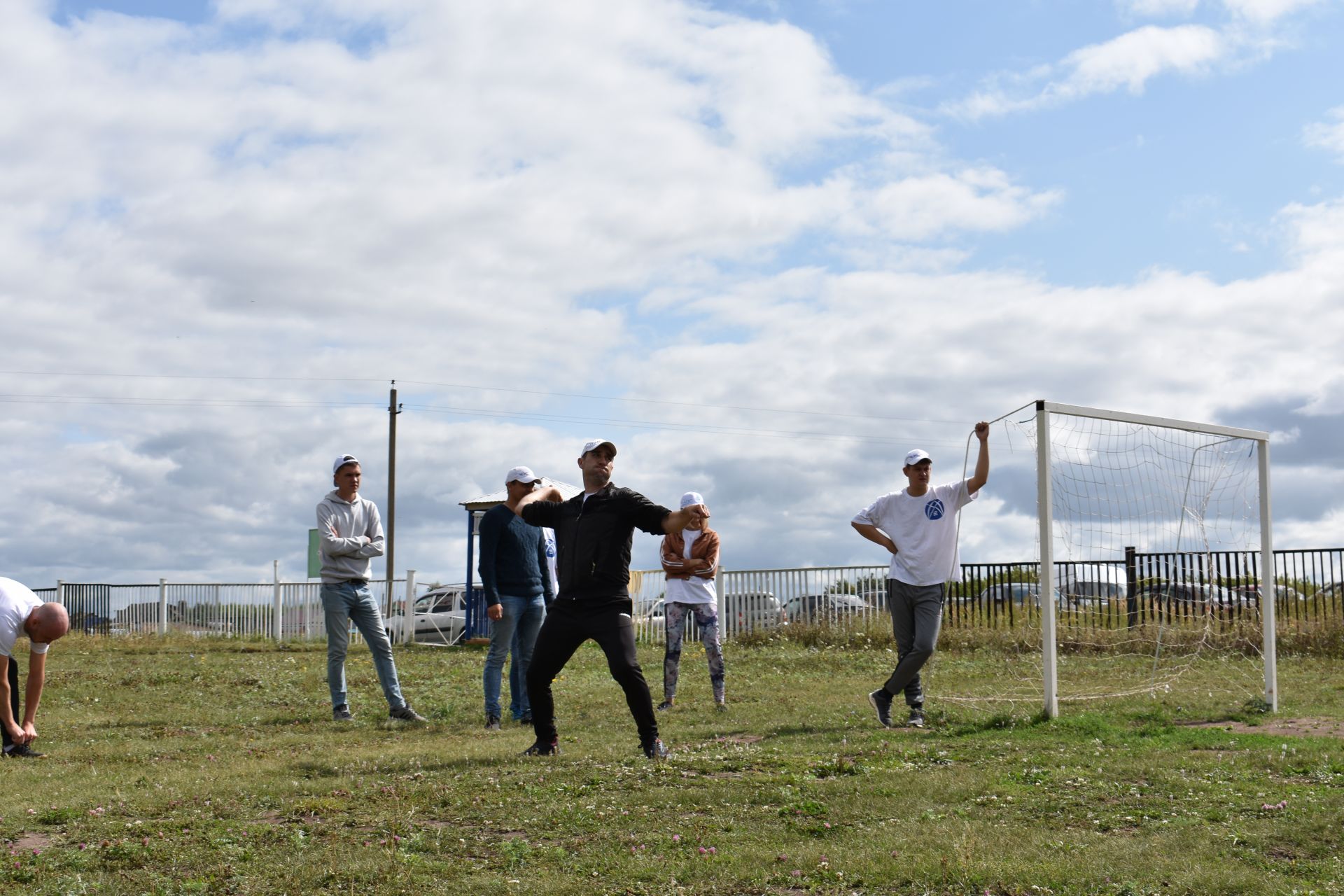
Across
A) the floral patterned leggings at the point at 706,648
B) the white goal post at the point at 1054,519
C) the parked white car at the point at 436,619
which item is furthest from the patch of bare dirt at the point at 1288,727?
the parked white car at the point at 436,619

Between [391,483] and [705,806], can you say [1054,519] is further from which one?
[391,483]

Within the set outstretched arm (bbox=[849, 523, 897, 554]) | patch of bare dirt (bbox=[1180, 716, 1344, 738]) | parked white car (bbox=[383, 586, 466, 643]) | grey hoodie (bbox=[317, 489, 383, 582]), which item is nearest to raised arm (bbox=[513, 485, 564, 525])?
grey hoodie (bbox=[317, 489, 383, 582])

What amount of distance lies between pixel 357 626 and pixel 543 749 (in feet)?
10.0

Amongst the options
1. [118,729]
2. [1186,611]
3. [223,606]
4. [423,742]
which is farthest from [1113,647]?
[223,606]

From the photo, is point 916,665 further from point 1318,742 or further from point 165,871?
point 165,871

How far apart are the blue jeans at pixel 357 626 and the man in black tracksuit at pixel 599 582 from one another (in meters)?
2.94

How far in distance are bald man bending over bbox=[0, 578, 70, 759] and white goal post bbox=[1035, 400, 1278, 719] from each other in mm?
7013

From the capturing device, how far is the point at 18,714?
1109cm

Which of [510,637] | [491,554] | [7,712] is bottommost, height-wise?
[7,712]

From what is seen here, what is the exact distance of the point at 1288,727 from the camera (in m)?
9.22

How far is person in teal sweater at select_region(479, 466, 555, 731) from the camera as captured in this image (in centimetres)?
970

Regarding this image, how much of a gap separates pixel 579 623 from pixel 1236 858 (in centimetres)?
395

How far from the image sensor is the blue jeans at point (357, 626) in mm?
10164

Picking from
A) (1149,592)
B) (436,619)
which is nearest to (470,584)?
(436,619)
